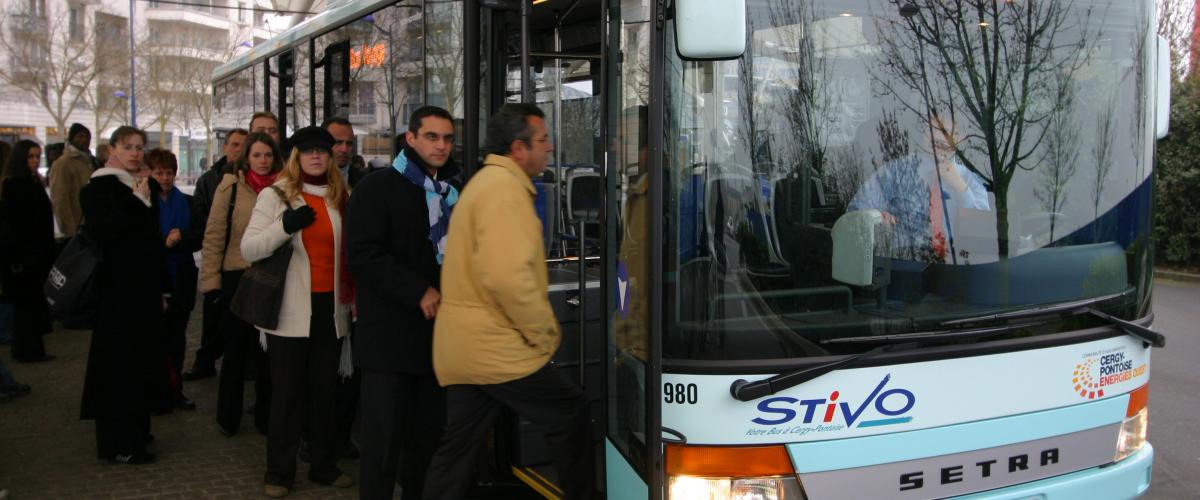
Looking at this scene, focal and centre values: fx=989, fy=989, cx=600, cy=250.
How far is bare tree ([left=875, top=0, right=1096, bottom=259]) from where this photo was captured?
3127 millimetres

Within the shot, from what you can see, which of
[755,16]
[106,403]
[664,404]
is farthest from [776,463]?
[106,403]

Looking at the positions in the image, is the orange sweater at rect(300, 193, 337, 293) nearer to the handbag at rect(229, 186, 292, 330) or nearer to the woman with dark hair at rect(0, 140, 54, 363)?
the handbag at rect(229, 186, 292, 330)

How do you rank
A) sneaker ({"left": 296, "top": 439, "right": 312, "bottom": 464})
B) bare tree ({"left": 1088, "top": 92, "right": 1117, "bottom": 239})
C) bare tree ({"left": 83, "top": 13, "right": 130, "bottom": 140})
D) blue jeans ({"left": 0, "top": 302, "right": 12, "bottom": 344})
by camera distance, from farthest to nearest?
bare tree ({"left": 83, "top": 13, "right": 130, "bottom": 140})
blue jeans ({"left": 0, "top": 302, "right": 12, "bottom": 344})
sneaker ({"left": 296, "top": 439, "right": 312, "bottom": 464})
bare tree ({"left": 1088, "top": 92, "right": 1117, "bottom": 239})

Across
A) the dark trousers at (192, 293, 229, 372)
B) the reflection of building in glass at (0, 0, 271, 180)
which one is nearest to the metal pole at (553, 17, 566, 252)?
the dark trousers at (192, 293, 229, 372)

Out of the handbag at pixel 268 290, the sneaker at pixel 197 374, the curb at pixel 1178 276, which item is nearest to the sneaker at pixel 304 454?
the handbag at pixel 268 290

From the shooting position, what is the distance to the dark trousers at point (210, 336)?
21.8 feet

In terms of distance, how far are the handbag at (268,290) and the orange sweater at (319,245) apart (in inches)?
3.8

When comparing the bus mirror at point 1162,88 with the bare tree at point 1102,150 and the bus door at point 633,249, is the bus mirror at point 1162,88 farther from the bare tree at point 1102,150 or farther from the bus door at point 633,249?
the bus door at point 633,249

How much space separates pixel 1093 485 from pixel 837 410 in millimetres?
1106

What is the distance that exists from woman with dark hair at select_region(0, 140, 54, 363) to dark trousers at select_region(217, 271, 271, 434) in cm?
222

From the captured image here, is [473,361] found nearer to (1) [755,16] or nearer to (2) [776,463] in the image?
(2) [776,463]

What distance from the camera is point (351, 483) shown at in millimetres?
4949

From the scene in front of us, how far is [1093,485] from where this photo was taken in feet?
11.2

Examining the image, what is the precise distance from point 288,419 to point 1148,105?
3890 mm
